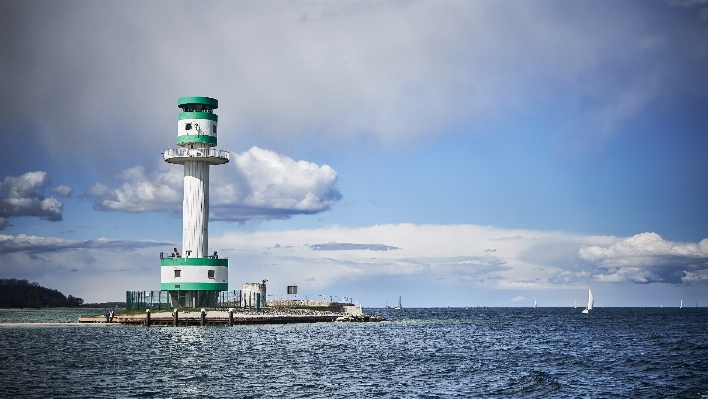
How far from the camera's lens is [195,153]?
86875mm

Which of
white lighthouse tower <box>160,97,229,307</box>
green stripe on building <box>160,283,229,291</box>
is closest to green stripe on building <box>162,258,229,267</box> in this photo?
white lighthouse tower <box>160,97,229,307</box>

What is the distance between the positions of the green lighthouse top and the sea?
25474mm

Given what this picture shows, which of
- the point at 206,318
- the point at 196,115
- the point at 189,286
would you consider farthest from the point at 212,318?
the point at 196,115

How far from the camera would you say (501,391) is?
132 ft

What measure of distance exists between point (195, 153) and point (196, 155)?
24 cm

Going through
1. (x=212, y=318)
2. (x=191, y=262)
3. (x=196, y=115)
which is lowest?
(x=212, y=318)

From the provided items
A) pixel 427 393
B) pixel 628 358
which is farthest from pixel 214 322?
pixel 427 393

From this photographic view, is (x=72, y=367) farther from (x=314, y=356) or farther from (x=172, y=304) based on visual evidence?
(x=172, y=304)

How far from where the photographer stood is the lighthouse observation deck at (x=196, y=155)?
86.8m

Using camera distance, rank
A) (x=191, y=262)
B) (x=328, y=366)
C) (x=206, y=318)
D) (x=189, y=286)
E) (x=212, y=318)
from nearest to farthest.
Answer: (x=328, y=366), (x=206, y=318), (x=212, y=318), (x=191, y=262), (x=189, y=286)

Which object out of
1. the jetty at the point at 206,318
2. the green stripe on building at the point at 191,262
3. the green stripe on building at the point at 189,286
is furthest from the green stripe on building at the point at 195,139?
the jetty at the point at 206,318

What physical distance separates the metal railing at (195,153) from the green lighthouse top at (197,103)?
4.95 meters

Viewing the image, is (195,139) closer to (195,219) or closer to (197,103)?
(197,103)

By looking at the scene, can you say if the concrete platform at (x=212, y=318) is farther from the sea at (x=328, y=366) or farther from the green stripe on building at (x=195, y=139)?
the green stripe on building at (x=195, y=139)
